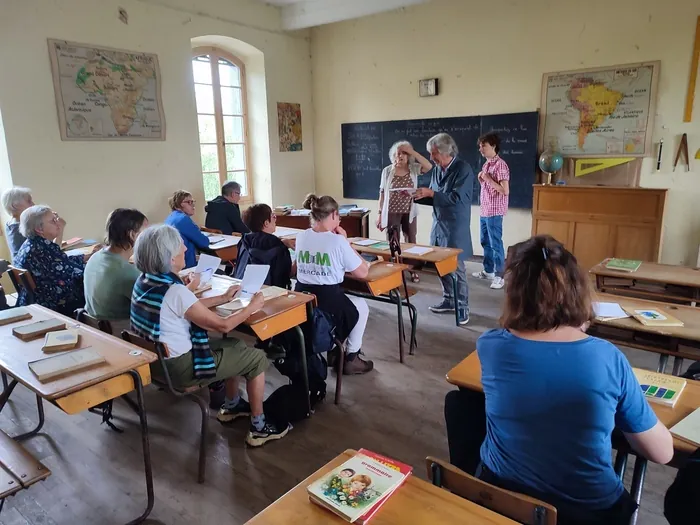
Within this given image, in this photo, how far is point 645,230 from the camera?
15.9ft

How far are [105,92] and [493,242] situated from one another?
14.5 feet

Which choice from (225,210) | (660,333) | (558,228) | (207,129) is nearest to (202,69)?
(207,129)

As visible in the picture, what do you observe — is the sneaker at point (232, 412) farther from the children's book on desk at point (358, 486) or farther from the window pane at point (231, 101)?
the window pane at point (231, 101)

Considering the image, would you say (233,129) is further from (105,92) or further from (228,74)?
(105,92)

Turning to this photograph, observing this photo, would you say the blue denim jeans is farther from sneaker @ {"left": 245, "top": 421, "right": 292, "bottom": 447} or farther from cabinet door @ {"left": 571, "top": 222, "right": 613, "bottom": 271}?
sneaker @ {"left": 245, "top": 421, "right": 292, "bottom": 447}

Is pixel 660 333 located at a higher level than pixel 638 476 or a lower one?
higher

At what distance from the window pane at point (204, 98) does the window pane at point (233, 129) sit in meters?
0.31

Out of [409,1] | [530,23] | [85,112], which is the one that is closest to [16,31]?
[85,112]

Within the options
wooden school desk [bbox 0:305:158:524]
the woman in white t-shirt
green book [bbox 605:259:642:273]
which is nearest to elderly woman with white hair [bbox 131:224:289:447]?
wooden school desk [bbox 0:305:158:524]

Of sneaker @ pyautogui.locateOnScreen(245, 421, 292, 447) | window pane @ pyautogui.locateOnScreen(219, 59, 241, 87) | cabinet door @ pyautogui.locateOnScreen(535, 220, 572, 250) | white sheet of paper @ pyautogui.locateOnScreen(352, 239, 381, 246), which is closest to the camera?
sneaker @ pyautogui.locateOnScreen(245, 421, 292, 447)

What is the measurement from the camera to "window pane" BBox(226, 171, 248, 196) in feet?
22.9

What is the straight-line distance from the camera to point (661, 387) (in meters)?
1.55

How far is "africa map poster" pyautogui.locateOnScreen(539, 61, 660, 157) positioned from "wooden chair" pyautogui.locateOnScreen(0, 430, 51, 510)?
561 centimetres

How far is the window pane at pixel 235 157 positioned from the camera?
6.92m
